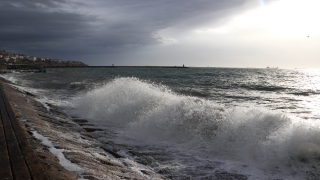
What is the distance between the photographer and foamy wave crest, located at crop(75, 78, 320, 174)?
6.50 metres

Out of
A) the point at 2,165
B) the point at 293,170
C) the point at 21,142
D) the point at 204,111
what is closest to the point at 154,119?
the point at 204,111

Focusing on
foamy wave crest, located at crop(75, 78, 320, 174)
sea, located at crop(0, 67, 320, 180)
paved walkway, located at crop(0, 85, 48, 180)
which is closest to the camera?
paved walkway, located at crop(0, 85, 48, 180)

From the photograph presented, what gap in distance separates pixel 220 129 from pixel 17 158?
6.40 m

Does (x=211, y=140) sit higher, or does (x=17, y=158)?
(x=17, y=158)

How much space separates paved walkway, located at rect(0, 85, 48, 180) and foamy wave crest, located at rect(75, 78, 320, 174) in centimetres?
429

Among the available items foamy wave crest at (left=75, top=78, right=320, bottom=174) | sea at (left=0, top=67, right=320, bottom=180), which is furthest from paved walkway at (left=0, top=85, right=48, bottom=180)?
foamy wave crest at (left=75, top=78, right=320, bottom=174)

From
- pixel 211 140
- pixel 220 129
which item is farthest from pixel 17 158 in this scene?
pixel 220 129

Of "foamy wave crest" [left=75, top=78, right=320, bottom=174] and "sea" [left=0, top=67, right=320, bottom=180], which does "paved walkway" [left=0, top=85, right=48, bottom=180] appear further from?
"foamy wave crest" [left=75, top=78, right=320, bottom=174]

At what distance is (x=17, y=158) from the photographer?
3604mm

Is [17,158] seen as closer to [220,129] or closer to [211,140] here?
[211,140]

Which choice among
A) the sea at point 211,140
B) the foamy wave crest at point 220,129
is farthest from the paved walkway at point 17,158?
the foamy wave crest at point 220,129

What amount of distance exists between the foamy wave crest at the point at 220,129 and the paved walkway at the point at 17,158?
4292 millimetres

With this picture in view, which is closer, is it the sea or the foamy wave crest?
the sea

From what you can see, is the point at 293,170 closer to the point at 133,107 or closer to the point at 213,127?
the point at 213,127
